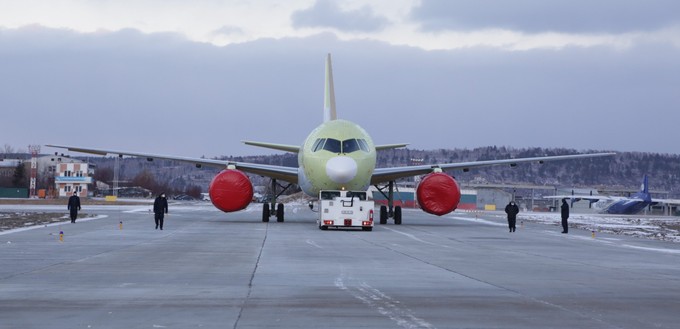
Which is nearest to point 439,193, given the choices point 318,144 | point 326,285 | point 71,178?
point 318,144

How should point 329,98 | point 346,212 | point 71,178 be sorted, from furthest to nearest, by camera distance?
1. point 71,178
2. point 329,98
3. point 346,212

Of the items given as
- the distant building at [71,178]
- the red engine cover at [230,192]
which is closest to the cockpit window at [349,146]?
the red engine cover at [230,192]

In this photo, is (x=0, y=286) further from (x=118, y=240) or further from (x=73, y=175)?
(x=73, y=175)

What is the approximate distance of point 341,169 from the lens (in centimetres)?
3800

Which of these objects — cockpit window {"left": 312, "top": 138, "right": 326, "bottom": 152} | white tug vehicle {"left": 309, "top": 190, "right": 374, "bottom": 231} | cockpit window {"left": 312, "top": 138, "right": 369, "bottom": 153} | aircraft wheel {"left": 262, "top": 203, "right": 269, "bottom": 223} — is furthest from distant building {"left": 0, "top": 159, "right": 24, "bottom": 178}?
white tug vehicle {"left": 309, "top": 190, "right": 374, "bottom": 231}

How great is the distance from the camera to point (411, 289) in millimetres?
14758

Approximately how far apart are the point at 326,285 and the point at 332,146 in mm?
23857

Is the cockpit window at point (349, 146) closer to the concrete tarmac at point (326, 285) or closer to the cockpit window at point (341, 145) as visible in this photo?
the cockpit window at point (341, 145)

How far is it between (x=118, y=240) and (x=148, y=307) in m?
16.8

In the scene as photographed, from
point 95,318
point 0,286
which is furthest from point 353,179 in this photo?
point 95,318

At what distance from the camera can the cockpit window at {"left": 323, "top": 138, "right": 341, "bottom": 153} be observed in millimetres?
38875

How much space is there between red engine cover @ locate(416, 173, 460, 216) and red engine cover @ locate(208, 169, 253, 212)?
24.9 ft

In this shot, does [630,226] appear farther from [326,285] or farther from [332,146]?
[326,285]

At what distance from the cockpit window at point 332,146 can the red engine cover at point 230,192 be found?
14.4 ft
